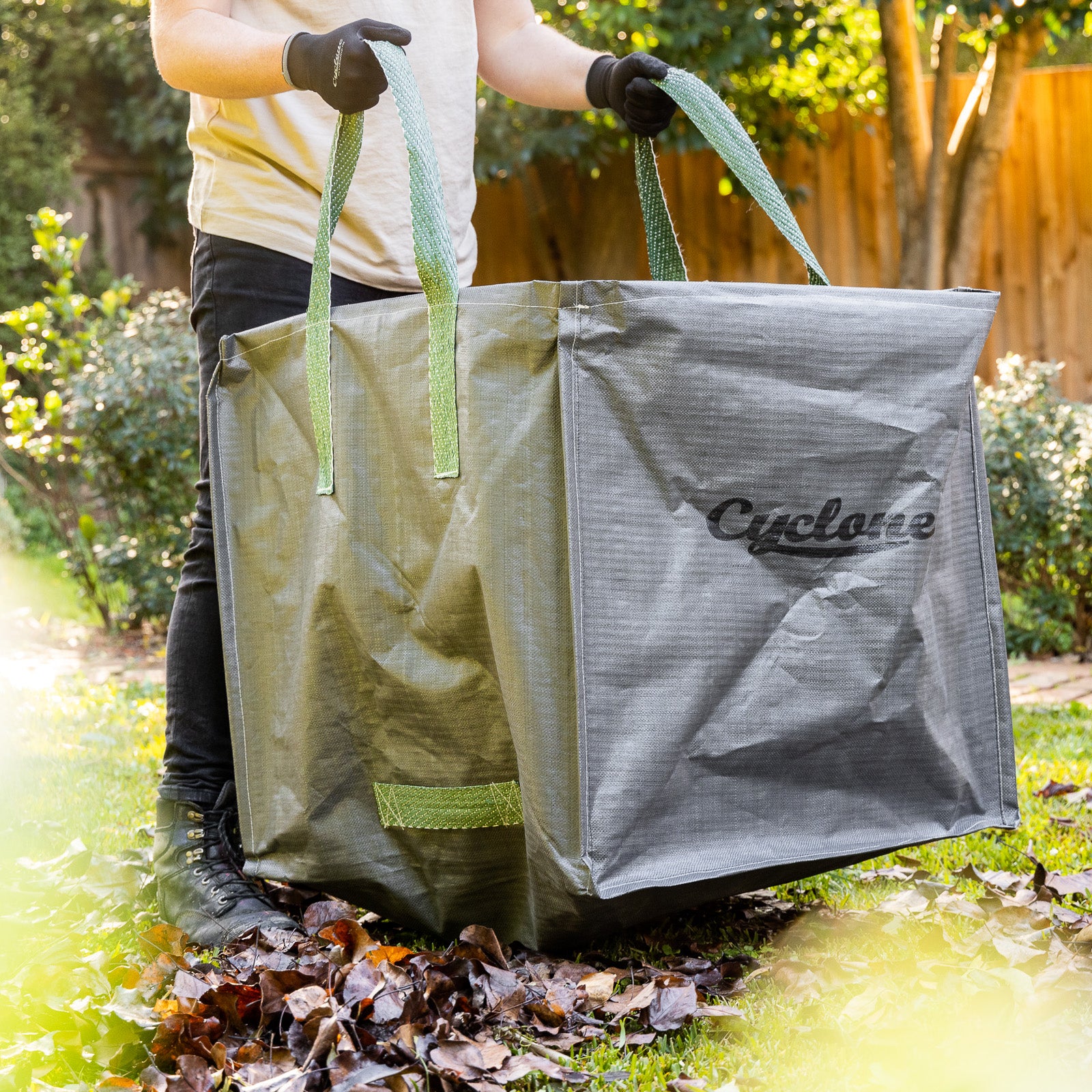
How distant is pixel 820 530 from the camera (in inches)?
53.8

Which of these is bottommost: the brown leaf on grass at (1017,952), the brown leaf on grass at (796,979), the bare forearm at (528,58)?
the brown leaf on grass at (796,979)

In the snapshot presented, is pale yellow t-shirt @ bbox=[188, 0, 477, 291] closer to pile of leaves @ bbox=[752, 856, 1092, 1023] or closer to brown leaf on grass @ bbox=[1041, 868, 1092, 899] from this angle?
pile of leaves @ bbox=[752, 856, 1092, 1023]

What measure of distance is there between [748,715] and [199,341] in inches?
39.9

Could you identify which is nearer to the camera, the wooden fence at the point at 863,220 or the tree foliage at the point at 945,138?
the tree foliage at the point at 945,138

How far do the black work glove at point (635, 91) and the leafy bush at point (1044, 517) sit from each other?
2662 mm

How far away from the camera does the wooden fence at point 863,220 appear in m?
6.71

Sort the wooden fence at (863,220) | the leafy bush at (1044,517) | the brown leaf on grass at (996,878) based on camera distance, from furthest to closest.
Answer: the wooden fence at (863,220) → the leafy bush at (1044,517) → the brown leaf on grass at (996,878)

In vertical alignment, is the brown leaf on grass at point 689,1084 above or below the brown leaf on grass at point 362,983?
below

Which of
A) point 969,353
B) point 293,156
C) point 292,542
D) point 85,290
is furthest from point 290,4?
point 85,290

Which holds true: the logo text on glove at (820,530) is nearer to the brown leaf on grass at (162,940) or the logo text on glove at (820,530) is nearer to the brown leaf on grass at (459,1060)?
the brown leaf on grass at (459,1060)

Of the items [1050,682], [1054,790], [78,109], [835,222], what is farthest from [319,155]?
[78,109]

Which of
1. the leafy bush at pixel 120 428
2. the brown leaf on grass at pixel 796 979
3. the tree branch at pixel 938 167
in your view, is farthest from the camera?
the tree branch at pixel 938 167

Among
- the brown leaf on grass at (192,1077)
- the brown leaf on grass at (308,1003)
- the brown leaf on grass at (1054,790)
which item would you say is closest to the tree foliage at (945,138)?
the brown leaf on grass at (1054,790)

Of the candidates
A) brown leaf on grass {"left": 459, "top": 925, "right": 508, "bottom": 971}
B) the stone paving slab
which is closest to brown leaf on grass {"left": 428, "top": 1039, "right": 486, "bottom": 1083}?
brown leaf on grass {"left": 459, "top": 925, "right": 508, "bottom": 971}
